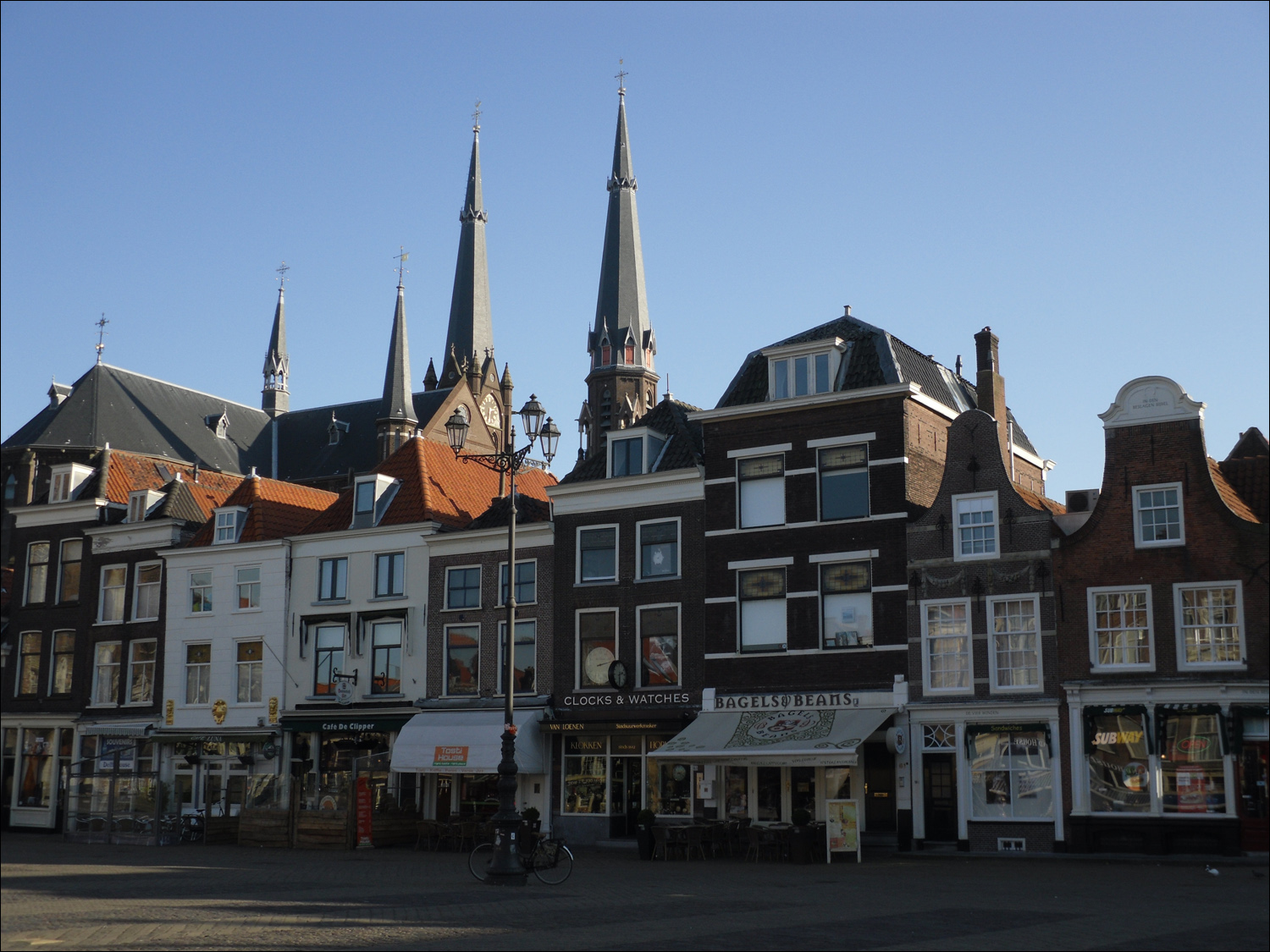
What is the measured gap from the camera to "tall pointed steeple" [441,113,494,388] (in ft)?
320

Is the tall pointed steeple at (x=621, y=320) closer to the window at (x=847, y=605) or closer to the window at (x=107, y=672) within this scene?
the window at (x=107, y=672)

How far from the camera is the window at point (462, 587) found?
40.9 metres

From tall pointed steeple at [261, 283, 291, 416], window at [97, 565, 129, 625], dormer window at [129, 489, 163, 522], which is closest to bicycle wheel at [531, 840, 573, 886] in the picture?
window at [97, 565, 129, 625]

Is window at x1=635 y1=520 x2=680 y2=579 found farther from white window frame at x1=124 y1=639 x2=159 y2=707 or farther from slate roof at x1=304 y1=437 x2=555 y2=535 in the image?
white window frame at x1=124 y1=639 x2=159 y2=707

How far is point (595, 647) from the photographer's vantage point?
38.4 meters

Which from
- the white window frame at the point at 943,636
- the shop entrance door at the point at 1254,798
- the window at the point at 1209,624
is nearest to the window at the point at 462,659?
the white window frame at the point at 943,636

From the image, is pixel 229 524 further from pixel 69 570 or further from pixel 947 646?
pixel 947 646

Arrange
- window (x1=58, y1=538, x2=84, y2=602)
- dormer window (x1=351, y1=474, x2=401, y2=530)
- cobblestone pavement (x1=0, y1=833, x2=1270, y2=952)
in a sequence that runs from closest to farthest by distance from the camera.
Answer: cobblestone pavement (x1=0, y1=833, x2=1270, y2=952) → dormer window (x1=351, y1=474, x2=401, y2=530) → window (x1=58, y1=538, x2=84, y2=602)

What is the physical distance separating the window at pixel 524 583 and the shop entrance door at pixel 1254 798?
19499mm

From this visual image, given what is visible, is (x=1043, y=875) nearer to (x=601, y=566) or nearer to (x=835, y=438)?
(x=835, y=438)

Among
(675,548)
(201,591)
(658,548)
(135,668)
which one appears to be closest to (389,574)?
(201,591)

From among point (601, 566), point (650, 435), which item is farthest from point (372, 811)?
point (650, 435)

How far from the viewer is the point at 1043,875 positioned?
991 inches

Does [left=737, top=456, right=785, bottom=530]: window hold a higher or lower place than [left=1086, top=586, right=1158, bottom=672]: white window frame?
higher
